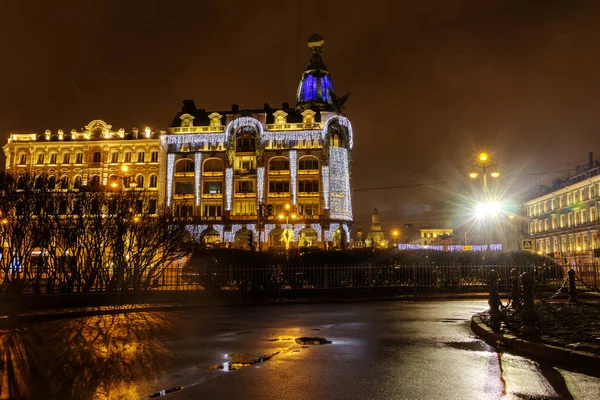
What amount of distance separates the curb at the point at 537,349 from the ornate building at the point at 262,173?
179 ft

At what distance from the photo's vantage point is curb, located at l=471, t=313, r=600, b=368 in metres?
7.69

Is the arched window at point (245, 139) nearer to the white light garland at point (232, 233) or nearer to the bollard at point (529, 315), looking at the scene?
the white light garland at point (232, 233)

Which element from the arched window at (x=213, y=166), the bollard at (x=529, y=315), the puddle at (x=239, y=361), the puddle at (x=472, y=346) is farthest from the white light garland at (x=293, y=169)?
the puddle at (x=239, y=361)

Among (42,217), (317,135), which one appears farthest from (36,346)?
(317,135)

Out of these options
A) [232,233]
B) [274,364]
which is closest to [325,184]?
[232,233]

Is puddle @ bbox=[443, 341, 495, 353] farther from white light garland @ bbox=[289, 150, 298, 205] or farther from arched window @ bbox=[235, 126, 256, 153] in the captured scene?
arched window @ bbox=[235, 126, 256, 153]

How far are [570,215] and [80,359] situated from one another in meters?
78.7

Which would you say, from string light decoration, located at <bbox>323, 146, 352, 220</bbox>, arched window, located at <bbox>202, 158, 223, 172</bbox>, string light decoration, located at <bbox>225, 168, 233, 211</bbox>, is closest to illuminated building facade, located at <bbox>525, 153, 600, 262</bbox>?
string light decoration, located at <bbox>323, 146, 352, 220</bbox>

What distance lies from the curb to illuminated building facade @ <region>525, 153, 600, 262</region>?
5513 cm

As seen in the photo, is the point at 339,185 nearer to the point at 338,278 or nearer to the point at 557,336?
the point at 338,278

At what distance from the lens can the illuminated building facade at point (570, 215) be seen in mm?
65938

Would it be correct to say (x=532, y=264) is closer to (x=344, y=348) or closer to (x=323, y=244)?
(x=344, y=348)

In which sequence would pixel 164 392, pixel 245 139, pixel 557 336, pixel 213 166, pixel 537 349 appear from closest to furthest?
pixel 164 392, pixel 537 349, pixel 557 336, pixel 213 166, pixel 245 139

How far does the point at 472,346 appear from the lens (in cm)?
962
